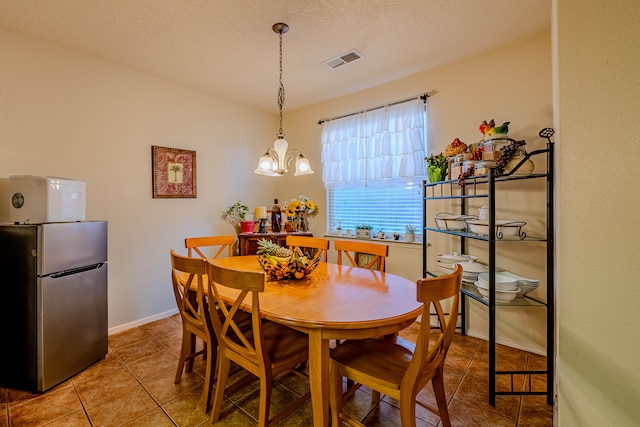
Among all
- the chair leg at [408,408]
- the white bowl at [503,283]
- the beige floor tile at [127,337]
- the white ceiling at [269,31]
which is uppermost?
the white ceiling at [269,31]

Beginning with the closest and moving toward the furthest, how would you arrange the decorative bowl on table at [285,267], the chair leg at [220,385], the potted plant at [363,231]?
the chair leg at [220,385] < the decorative bowl on table at [285,267] < the potted plant at [363,231]

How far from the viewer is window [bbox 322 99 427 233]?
3.00 m

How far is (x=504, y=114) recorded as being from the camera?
2.48 m

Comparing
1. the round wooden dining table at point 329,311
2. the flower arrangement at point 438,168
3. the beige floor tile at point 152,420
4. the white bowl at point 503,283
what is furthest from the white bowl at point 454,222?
the beige floor tile at point 152,420

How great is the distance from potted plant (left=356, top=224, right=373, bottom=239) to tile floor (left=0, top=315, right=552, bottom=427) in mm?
1557

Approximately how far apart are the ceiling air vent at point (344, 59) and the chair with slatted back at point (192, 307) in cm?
228

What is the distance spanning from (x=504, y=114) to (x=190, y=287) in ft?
9.79

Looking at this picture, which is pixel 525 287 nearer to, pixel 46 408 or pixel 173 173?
pixel 46 408

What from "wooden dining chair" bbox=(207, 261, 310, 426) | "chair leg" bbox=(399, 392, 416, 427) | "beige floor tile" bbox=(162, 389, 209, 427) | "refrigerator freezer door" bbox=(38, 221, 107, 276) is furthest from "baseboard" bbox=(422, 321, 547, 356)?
"refrigerator freezer door" bbox=(38, 221, 107, 276)

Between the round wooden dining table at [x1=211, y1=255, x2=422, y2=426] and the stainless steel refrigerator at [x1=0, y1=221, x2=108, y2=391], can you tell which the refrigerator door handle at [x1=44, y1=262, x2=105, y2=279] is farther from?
the round wooden dining table at [x1=211, y1=255, x2=422, y2=426]

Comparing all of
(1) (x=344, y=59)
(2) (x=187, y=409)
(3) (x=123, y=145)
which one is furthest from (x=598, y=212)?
(3) (x=123, y=145)

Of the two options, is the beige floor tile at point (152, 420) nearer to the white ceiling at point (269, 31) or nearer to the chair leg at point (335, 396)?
the chair leg at point (335, 396)

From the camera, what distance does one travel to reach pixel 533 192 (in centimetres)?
233

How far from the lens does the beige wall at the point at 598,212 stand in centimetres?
92
